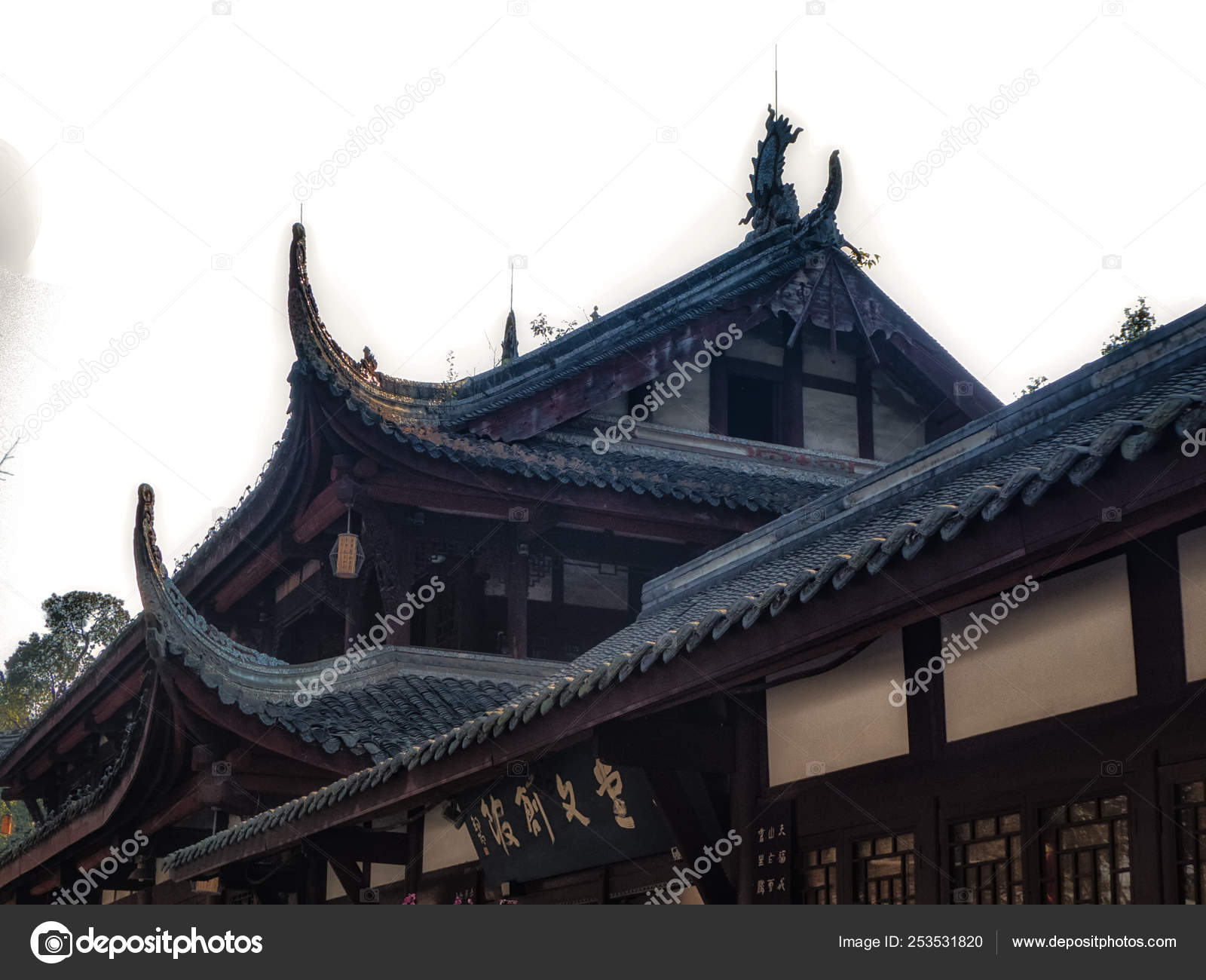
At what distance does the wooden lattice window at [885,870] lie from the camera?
6293 millimetres

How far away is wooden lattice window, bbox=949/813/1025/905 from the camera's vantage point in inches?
225

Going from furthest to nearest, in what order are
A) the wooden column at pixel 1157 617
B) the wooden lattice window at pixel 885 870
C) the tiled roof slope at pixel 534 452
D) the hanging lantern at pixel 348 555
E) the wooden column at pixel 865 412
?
the wooden column at pixel 865 412 → the hanging lantern at pixel 348 555 → the tiled roof slope at pixel 534 452 → the wooden lattice window at pixel 885 870 → the wooden column at pixel 1157 617

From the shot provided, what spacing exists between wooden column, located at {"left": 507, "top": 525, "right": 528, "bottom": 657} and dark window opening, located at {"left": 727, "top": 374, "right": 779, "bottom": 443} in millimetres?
3231

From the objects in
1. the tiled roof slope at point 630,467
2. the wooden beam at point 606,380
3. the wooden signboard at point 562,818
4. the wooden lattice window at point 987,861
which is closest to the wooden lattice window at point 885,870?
the wooden lattice window at point 987,861

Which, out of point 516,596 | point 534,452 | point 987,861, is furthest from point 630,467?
point 987,861

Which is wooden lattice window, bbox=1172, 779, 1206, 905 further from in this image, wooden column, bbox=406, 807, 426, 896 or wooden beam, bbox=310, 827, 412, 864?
wooden column, bbox=406, 807, 426, 896

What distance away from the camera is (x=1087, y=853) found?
5.42m

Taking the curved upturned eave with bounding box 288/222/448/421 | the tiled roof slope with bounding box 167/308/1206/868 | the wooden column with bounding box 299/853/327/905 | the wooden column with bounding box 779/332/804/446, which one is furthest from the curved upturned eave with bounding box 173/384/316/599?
the wooden column with bounding box 779/332/804/446

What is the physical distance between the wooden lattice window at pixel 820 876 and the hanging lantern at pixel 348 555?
6950 millimetres

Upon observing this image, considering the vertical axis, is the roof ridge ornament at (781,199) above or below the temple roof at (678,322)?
above

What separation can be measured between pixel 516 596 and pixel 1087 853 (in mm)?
8413

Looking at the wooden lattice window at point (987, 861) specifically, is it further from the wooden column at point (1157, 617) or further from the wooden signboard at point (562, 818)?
the wooden signboard at point (562, 818)

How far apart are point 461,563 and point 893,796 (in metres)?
7.72
